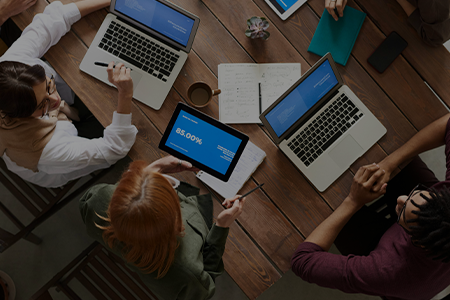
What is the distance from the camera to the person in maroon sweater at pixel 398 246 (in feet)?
3.61

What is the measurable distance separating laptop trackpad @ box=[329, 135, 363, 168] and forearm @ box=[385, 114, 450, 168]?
16cm

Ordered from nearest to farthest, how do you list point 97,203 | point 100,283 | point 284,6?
1. point 97,203
2. point 284,6
3. point 100,283

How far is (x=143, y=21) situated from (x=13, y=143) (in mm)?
809

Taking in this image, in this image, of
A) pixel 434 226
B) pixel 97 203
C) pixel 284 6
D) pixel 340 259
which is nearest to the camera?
pixel 434 226

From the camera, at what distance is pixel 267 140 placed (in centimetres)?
146

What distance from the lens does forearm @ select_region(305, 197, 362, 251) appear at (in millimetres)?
1371

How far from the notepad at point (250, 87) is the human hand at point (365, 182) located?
0.54 m

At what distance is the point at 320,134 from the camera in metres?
1.42

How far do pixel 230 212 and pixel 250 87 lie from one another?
0.63 metres

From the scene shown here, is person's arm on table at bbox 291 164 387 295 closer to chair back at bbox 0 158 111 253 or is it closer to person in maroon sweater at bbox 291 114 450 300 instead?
person in maroon sweater at bbox 291 114 450 300

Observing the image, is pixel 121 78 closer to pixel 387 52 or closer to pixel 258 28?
pixel 258 28

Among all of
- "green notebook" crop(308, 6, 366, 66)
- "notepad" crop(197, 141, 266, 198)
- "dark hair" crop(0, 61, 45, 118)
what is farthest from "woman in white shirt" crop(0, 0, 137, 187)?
"green notebook" crop(308, 6, 366, 66)

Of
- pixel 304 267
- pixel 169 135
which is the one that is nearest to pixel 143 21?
pixel 169 135

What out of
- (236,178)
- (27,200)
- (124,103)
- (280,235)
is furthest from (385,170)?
(27,200)
